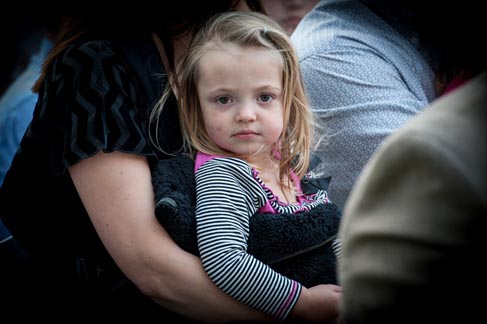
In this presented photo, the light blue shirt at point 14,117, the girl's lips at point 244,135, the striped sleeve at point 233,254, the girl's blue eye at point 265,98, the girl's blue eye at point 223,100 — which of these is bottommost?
the light blue shirt at point 14,117

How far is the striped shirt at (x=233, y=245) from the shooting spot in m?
1.51

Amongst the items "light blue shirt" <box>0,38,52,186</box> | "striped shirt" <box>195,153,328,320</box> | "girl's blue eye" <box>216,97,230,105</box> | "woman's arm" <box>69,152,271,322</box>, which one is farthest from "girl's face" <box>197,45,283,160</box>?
"light blue shirt" <box>0,38,52,186</box>

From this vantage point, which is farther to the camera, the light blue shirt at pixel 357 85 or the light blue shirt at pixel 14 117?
the light blue shirt at pixel 14 117

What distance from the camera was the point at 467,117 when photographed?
2.59 ft

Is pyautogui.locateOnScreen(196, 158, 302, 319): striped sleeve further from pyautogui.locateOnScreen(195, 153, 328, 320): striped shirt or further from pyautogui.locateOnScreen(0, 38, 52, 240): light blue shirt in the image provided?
pyautogui.locateOnScreen(0, 38, 52, 240): light blue shirt

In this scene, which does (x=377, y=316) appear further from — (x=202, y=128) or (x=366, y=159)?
(x=366, y=159)

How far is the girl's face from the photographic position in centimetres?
166

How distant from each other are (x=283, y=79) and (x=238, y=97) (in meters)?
0.18

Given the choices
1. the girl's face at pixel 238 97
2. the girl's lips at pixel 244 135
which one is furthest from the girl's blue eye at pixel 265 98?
the girl's lips at pixel 244 135

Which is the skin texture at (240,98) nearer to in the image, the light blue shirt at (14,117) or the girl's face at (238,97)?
the girl's face at (238,97)

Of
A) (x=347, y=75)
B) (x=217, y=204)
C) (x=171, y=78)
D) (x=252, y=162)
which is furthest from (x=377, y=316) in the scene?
(x=347, y=75)

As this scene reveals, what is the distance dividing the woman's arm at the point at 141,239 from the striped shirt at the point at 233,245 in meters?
0.04

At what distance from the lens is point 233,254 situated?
4.93ft

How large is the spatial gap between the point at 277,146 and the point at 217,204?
0.38m
